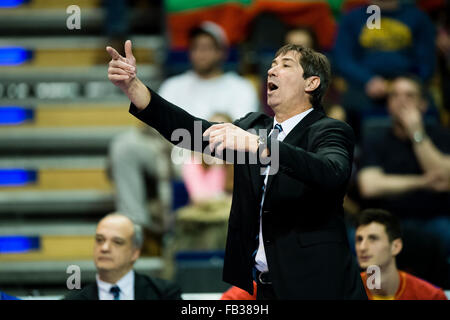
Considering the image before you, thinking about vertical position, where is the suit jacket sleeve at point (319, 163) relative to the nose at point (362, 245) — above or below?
above

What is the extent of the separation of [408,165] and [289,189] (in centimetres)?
250

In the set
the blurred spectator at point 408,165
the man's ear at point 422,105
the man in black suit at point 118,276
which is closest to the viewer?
the man in black suit at point 118,276

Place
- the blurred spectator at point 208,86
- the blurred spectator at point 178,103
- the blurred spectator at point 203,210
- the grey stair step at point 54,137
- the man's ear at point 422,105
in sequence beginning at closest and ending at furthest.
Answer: the blurred spectator at point 203,210 → the man's ear at point 422,105 → the blurred spectator at point 178,103 → the blurred spectator at point 208,86 → the grey stair step at point 54,137

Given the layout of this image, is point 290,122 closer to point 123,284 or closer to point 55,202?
point 123,284

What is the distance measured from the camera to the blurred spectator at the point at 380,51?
5.27 metres

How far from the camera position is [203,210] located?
4.40 m

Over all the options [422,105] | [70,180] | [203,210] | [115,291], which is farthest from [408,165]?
[70,180]

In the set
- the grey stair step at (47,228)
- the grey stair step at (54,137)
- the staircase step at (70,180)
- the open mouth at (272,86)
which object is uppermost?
the grey stair step at (54,137)

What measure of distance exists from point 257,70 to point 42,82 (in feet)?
4.96

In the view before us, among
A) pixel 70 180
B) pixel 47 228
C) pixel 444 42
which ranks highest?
pixel 444 42

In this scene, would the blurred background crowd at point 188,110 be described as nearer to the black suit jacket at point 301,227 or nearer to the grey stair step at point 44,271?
the grey stair step at point 44,271

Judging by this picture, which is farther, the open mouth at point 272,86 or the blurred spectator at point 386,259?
the blurred spectator at point 386,259

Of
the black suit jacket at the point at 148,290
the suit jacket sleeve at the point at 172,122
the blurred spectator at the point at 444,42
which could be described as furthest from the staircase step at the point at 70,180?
the suit jacket sleeve at the point at 172,122
